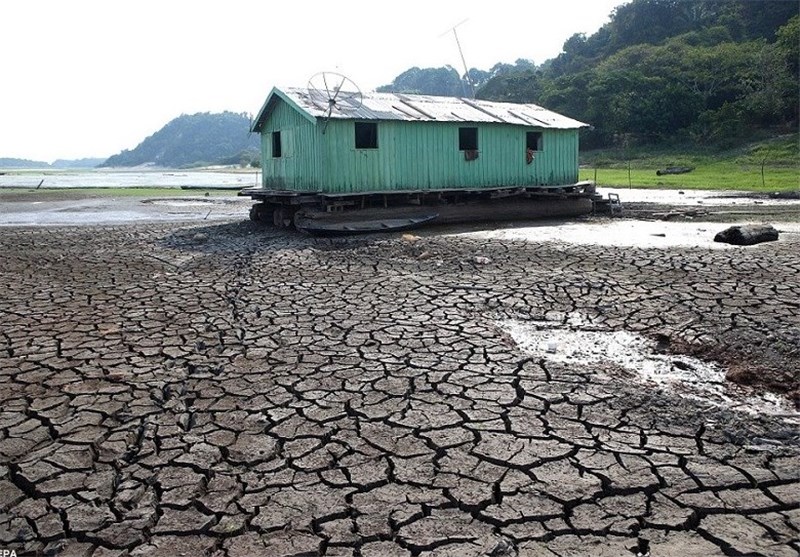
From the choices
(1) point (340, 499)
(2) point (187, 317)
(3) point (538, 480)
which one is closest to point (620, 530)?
(3) point (538, 480)

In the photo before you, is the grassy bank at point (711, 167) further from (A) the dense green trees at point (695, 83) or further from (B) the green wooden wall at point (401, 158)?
(B) the green wooden wall at point (401, 158)

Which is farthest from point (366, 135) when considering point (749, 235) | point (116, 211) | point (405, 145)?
point (116, 211)

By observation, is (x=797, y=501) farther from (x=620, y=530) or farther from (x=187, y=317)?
(x=187, y=317)

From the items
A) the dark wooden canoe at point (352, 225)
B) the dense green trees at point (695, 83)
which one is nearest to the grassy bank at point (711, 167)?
the dense green trees at point (695, 83)

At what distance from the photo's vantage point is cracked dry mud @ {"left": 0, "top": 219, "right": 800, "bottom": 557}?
10.4 ft

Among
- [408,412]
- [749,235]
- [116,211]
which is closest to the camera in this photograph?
[408,412]

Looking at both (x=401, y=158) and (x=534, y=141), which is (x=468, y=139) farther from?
(x=534, y=141)

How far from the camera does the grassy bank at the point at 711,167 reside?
99.6 feet

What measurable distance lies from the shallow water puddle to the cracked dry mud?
186 mm

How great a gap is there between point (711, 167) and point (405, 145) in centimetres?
3211

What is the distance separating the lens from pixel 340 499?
3451 mm

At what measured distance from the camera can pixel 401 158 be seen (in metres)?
16.5

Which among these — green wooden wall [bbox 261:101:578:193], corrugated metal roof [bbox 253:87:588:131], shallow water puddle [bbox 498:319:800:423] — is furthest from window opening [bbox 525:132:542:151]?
shallow water puddle [bbox 498:319:800:423]

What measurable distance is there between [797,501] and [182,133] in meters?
212
